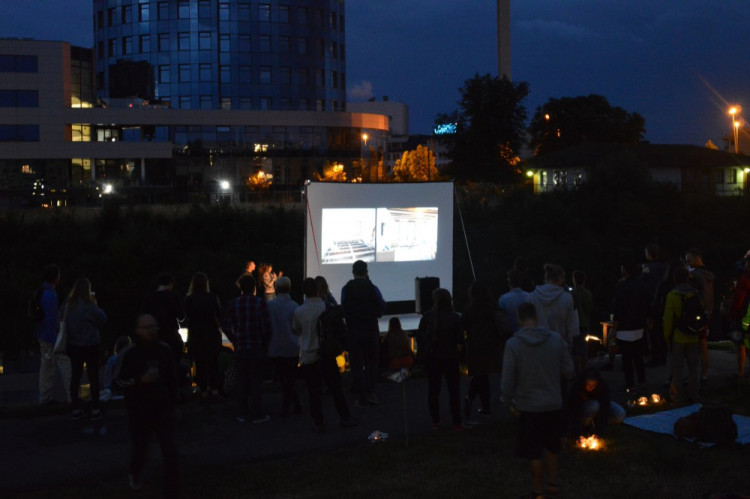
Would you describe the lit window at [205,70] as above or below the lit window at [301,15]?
below

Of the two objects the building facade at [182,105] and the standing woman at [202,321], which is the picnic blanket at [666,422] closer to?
the standing woman at [202,321]

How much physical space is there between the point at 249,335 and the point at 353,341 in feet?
4.54

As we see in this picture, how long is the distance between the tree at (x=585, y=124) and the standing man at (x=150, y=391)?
74198mm

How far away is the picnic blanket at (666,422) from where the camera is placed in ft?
26.5

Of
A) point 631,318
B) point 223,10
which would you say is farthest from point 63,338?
point 223,10

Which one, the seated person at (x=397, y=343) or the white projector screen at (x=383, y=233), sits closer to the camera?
the seated person at (x=397, y=343)

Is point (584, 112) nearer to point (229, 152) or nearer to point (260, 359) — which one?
point (229, 152)

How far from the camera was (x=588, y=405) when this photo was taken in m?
7.59

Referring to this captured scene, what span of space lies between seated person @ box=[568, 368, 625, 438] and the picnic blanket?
2.86 feet

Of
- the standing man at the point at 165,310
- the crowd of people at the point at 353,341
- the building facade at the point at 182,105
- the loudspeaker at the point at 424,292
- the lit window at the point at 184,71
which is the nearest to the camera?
the crowd of people at the point at 353,341

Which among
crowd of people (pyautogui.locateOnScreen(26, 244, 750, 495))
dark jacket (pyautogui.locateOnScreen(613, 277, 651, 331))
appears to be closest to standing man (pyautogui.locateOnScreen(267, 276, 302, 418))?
crowd of people (pyautogui.locateOnScreen(26, 244, 750, 495))

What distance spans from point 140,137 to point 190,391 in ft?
189

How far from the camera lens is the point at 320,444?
8188 mm

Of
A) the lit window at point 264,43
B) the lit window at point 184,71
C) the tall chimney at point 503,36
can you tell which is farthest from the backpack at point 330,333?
the lit window at point 264,43
